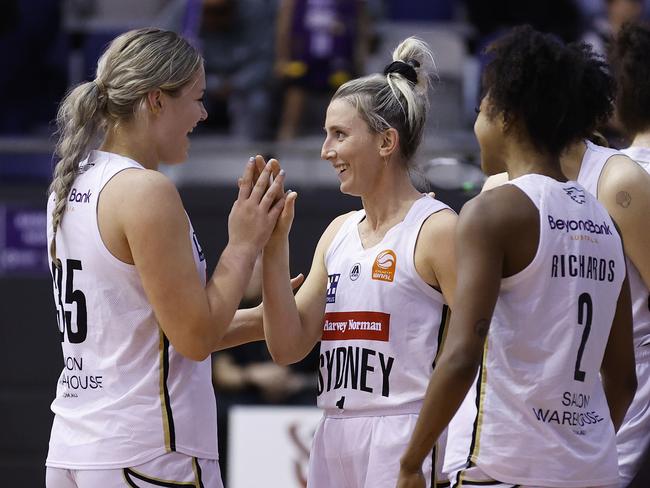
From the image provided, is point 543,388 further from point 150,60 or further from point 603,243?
point 150,60

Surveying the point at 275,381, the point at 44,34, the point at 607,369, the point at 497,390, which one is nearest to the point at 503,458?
the point at 497,390

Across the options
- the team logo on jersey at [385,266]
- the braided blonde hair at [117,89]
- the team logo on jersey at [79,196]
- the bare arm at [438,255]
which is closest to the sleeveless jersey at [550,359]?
the bare arm at [438,255]

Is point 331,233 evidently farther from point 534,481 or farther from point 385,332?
point 534,481

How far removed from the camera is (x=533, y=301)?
2.70 metres

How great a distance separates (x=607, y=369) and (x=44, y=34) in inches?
244

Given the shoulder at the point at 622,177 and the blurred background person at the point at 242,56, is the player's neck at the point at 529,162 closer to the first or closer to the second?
the shoulder at the point at 622,177

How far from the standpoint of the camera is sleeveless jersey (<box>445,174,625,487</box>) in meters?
2.70

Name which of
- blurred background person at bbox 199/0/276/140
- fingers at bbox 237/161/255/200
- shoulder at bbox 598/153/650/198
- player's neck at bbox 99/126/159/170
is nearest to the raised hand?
fingers at bbox 237/161/255/200

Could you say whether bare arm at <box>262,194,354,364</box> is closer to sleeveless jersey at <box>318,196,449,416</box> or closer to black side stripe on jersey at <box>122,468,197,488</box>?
sleeveless jersey at <box>318,196,449,416</box>

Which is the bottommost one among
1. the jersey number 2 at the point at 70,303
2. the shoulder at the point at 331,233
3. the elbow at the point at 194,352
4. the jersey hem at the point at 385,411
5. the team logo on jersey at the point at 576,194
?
the jersey hem at the point at 385,411

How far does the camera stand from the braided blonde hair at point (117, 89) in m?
3.05

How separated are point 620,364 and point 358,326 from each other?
0.70 meters

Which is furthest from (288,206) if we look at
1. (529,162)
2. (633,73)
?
(633,73)

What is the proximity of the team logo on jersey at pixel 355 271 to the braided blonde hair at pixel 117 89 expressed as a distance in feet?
2.23
